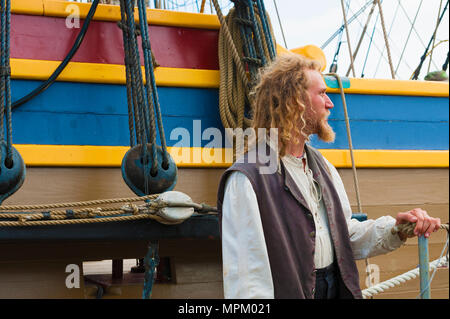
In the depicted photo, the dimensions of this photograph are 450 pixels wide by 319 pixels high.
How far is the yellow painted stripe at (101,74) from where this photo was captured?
2.24 meters

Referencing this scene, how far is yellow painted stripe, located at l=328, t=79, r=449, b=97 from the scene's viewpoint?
2.73 m

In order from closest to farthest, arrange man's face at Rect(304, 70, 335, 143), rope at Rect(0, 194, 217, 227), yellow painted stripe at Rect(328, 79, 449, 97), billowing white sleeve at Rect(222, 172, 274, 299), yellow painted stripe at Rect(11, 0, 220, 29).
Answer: billowing white sleeve at Rect(222, 172, 274, 299), man's face at Rect(304, 70, 335, 143), rope at Rect(0, 194, 217, 227), yellow painted stripe at Rect(11, 0, 220, 29), yellow painted stripe at Rect(328, 79, 449, 97)

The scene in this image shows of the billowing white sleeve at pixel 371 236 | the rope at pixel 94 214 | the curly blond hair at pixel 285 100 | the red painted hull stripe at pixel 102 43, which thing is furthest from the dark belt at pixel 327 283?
the red painted hull stripe at pixel 102 43

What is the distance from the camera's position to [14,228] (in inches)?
76.0

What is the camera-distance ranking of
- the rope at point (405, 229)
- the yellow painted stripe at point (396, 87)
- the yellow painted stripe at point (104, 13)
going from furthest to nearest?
the yellow painted stripe at point (396, 87)
the yellow painted stripe at point (104, 13)
the rope at point (405, 229)

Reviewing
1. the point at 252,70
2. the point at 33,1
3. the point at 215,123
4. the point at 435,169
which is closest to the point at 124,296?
the point at 215,123

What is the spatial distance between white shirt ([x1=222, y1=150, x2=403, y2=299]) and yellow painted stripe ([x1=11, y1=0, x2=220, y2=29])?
4.31 ft

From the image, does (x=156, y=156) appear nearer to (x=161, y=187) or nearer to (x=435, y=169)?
(x=161, y=187)

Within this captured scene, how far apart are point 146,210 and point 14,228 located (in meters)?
0.50

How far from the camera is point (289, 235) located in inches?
49.6

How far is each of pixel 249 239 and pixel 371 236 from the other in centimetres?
43

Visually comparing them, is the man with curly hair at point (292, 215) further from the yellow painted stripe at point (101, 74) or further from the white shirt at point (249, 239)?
the yellow painted stripe at point (101, 74)

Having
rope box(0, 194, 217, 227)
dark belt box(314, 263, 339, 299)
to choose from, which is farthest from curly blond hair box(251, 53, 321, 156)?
rope box(0, 194, 217, 227)

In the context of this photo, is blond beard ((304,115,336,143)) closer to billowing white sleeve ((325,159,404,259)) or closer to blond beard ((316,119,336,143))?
blond beard ((316,119,336,143))
